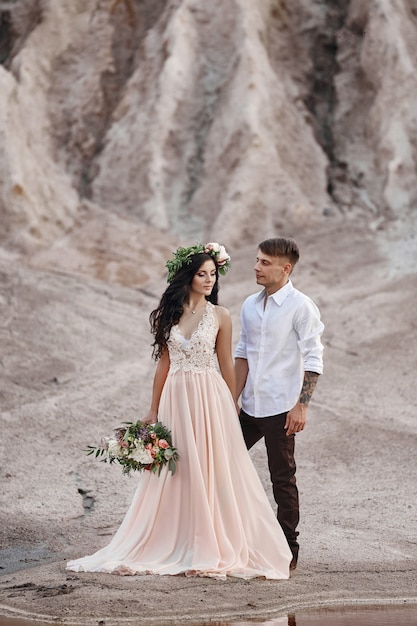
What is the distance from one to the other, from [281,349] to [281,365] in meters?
0.10

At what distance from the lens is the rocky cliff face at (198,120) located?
16906 millimetres

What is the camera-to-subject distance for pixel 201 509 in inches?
242

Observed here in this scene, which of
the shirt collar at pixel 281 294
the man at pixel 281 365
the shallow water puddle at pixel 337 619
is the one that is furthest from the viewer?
the shirt collar at pixel 281 294

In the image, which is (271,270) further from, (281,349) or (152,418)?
(152,418)

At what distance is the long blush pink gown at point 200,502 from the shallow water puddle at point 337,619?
0.65 meters

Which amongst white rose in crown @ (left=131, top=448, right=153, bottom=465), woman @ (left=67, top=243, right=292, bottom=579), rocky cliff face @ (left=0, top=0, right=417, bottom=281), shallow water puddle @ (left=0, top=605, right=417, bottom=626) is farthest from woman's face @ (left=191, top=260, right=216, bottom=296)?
rocky cliff face @ (left=0, top=0, right=417, bottom=281)

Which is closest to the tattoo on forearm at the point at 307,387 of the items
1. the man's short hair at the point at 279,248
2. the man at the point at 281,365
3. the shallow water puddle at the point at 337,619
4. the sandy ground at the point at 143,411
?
the man at the point at 281,365

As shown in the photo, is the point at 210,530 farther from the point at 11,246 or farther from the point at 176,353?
the point at 11,246

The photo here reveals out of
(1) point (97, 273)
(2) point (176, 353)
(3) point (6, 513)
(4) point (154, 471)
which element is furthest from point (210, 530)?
(1) point (97, 273)

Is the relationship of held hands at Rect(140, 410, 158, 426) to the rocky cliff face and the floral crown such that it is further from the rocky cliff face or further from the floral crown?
the rocky cliff face

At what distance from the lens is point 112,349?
12906mm

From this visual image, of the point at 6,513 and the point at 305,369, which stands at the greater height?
the point at 305,369

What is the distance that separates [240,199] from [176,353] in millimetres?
10761

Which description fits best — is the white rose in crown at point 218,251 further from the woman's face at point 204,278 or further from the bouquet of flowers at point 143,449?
the bouquet of flowers at point 143,449
